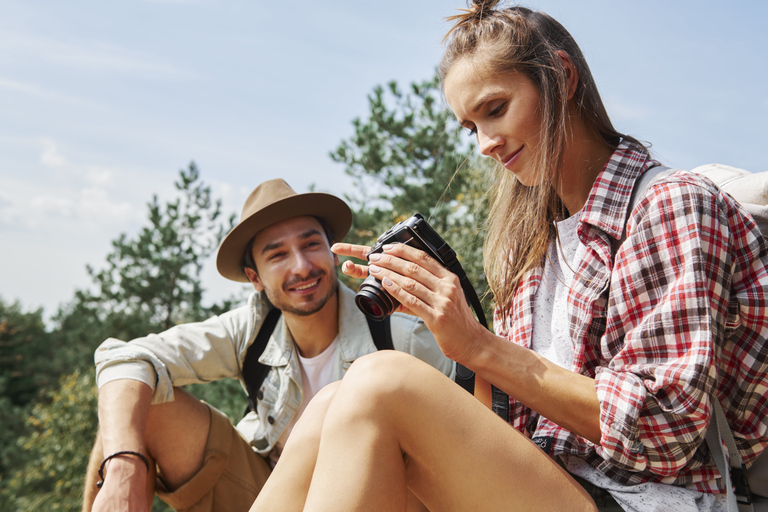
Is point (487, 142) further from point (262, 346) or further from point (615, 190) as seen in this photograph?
point (262, 346)

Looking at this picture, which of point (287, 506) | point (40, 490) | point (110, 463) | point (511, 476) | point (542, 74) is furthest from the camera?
point (40, 490)

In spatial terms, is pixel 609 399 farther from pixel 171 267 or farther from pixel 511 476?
pixel 171 267

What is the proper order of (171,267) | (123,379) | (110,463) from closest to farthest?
(110,463), (123,379), (171,267)

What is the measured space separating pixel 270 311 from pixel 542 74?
179cm

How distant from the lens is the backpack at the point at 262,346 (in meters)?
2.70

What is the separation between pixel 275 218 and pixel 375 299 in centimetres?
143

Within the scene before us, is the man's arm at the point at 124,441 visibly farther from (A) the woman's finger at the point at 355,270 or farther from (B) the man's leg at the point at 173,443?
(A) the woman's finger at the point at 355,270

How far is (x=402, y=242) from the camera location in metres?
1.72

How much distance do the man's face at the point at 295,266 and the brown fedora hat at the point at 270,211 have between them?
2.1 inches

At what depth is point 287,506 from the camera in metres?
1.52

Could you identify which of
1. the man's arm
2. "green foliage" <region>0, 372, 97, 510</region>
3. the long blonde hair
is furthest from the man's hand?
"green foliage" <region>0, 372, 97, 510</region>

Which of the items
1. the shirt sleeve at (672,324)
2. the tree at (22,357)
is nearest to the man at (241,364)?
the shirt sleeve at (672,324)

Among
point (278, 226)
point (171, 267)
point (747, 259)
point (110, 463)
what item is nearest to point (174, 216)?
point (171, 267)

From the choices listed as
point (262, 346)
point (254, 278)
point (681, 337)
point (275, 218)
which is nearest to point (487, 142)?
point (681, 337)
